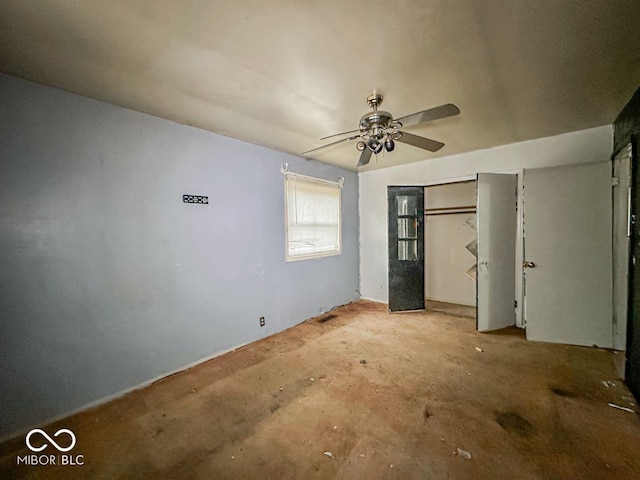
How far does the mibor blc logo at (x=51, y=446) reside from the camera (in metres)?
1.55

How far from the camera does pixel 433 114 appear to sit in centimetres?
182

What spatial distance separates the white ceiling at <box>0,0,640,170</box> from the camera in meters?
1.25

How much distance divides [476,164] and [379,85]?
256 cm

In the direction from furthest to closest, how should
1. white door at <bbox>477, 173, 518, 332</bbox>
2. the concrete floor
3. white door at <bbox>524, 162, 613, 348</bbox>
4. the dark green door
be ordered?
1. the dark green door
2. white door at <bbox>477, 173, 518, 332</bbox>
3. white door at <bbox>524, 162, 613, 348</bbox>
4. the concrete floor

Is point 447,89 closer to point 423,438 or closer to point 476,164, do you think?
point 476,164

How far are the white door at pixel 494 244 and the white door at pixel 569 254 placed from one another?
31 cm

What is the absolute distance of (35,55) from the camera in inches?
59.8

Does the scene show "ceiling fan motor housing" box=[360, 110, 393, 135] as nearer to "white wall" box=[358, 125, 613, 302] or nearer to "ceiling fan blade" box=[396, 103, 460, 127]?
"ceiling fan blade" box=[396, 103, 460, 127]

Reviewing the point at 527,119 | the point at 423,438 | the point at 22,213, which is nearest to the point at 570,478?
the point at 423,438

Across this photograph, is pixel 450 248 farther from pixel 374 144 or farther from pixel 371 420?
pixel 371 420

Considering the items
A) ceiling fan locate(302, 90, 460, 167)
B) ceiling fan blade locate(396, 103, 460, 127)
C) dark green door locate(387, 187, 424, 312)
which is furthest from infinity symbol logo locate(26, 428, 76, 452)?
dark green door locate(387, 187, 424, 312)

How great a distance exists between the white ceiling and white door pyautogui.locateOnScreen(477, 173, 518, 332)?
1.03 metres

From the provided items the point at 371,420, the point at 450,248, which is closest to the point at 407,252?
the point at 450,248

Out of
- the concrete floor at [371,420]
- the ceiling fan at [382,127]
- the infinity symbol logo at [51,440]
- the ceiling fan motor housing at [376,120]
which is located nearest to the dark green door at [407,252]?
the concrete floor at [371,420]
